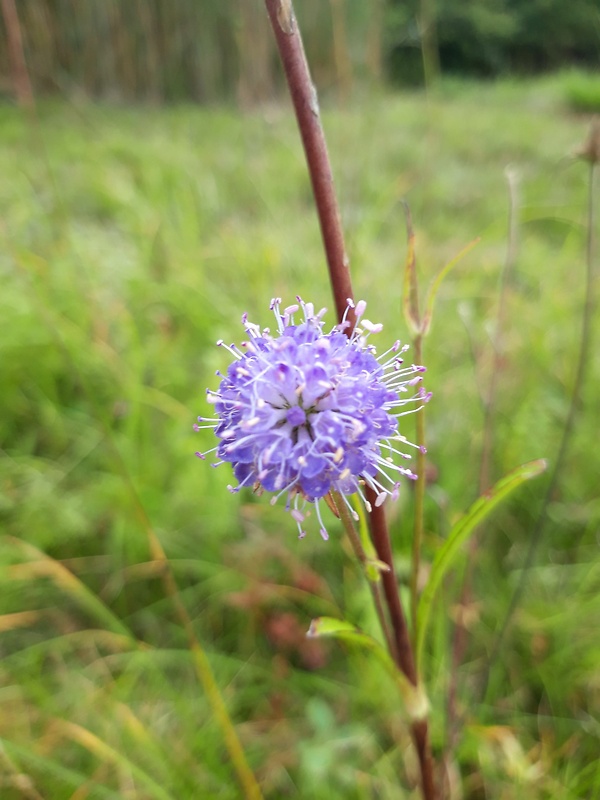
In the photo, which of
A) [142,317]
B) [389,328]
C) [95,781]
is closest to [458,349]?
[389,328]

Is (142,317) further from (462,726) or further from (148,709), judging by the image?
(462,726)

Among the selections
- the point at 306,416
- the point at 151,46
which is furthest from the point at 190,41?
the point at 306,416

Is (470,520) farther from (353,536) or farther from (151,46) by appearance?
(151,46)

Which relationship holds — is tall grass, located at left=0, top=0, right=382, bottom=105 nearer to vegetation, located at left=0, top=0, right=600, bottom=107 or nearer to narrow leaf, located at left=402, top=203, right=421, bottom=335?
vegetation, located at left=0, top=0, right=600, bottom=107

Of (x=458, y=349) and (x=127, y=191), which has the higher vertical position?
(x=127, y=191)

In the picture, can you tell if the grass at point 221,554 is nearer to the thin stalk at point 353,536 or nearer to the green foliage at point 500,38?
the thin stalk at point 353,536

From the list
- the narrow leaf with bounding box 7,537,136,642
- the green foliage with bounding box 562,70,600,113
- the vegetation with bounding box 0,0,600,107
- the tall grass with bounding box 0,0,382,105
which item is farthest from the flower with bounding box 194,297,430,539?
the green foliage with bounding box 562,70,600,113

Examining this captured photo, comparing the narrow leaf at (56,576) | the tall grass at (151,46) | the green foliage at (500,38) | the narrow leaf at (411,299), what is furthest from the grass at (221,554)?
the tall grass at (151,46)

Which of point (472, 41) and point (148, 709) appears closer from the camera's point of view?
point (148, 709)
